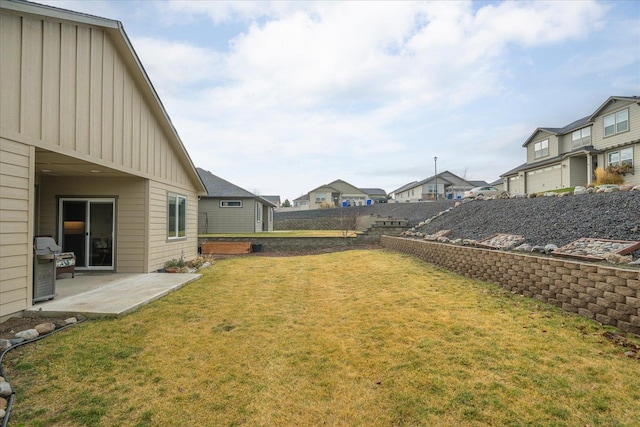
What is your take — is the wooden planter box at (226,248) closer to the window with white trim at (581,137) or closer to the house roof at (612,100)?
the house roof at (612,100)

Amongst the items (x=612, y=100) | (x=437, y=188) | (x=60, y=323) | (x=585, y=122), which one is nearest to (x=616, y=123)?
(x=612, y=100)

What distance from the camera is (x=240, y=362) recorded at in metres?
3.66

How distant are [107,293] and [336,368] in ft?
17.7

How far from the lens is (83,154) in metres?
6.18

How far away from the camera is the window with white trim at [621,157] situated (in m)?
17.9

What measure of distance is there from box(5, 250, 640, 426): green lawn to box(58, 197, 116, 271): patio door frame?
4327 mm

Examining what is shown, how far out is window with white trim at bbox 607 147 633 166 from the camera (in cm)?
1786

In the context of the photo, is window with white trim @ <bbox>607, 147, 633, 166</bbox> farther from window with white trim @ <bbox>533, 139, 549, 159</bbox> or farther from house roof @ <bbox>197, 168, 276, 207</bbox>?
house roof @ <bbox>197, 168, 276, 207</bbox>

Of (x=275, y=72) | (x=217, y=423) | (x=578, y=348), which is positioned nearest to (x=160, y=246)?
(x=217, y=423)

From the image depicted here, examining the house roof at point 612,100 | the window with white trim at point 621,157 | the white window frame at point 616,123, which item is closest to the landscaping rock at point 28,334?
the window with white trim at point 621,157

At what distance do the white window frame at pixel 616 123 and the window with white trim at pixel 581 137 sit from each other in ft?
4.80

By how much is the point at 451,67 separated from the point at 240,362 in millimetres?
13830

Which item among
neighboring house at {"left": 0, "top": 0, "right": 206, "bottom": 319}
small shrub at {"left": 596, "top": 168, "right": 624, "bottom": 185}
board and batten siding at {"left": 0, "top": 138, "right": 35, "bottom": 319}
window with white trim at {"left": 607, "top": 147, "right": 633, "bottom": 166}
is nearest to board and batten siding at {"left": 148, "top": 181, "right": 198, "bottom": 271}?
neighboring house at {"left": 0, "top": 0, "right": 206, "bottom": 319}

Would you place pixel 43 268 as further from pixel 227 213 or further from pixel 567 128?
pixel 567 128
